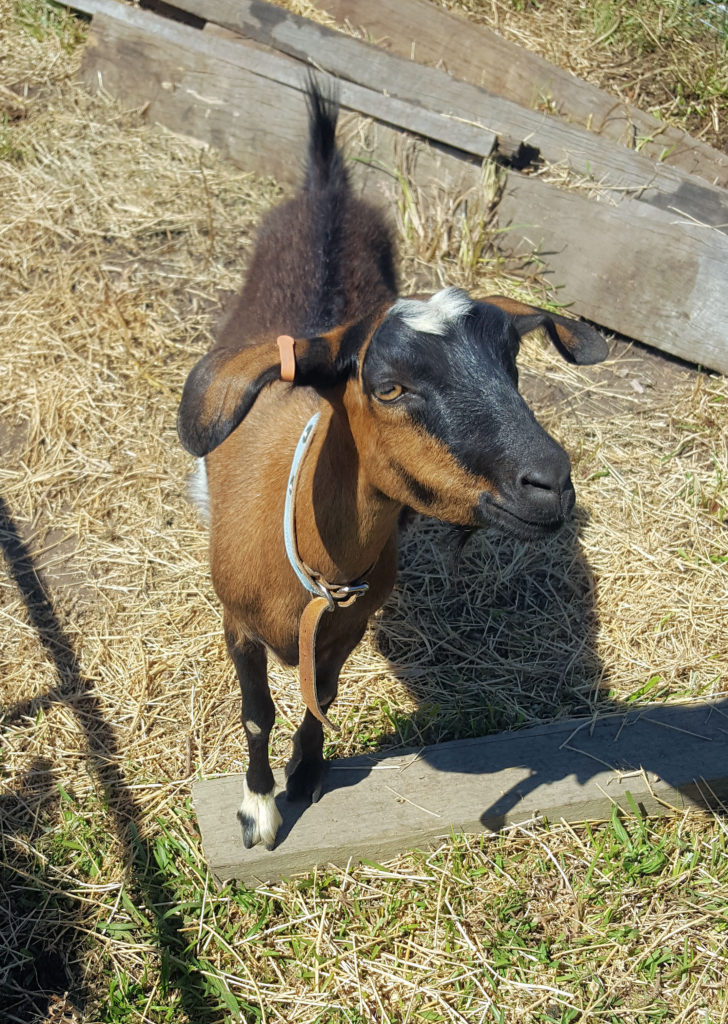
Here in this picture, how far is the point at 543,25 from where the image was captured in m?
6.98

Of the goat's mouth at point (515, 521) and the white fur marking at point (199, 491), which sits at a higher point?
the goat's mouth at point (515, 521)

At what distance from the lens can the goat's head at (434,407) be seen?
7.05ft

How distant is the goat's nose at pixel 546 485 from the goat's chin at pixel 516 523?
0.04 m

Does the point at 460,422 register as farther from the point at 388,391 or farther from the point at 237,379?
the point at 237,379

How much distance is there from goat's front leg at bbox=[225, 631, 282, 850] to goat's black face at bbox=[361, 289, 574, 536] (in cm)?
101

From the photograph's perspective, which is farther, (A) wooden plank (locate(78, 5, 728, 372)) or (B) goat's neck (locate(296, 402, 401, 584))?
(A) wooden plank (locate(78, 5, 728, 372))

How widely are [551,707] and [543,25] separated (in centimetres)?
551

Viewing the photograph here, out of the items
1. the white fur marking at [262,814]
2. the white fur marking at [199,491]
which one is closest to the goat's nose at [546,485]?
the white fur marking at [262,814]

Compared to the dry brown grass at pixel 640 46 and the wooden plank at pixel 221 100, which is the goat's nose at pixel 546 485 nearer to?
the wooden plank at pixel 221 100

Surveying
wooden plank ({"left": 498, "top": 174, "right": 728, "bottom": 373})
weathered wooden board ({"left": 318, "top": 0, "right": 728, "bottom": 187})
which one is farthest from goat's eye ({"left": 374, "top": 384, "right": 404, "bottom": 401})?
weathered wooden board ({"left": 318, "top": 0, "right": 728, "bottom": 187})

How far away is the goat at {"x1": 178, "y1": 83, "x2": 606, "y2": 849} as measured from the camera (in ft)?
7.14

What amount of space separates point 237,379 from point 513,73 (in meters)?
5.10

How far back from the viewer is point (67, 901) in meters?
3.07

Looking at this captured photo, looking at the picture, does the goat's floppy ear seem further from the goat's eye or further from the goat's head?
the goat's eye
